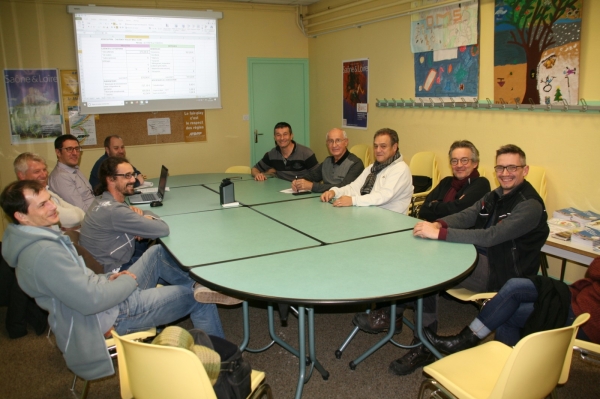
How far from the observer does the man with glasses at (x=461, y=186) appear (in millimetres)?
3369

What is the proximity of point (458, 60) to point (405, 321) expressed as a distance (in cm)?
270

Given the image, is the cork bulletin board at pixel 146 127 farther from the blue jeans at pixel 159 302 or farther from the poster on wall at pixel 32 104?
the blue jeans at pixel 159 302

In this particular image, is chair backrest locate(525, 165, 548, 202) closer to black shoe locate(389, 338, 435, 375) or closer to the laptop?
black shoe locate(389, 338, 435, 375)

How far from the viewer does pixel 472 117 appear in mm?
4500

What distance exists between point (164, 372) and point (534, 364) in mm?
1211

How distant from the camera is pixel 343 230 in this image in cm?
287

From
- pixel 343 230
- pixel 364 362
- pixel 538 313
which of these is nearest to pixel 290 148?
pixel 343 230

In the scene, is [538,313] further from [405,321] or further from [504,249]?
[405,321]

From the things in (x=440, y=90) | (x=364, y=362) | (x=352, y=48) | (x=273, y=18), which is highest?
(x=273, y=18)

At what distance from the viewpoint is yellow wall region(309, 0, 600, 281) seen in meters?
3.55

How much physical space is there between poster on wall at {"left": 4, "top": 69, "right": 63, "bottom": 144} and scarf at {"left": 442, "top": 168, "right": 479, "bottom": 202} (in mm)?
4606

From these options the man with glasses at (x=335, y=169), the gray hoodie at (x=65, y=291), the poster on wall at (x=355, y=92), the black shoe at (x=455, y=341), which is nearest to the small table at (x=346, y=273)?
the black shoe at (x=455, y=341)

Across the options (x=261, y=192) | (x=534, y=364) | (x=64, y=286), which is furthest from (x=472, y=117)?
(x=64, y=286)

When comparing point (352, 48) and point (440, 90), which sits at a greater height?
point (352, 48)
